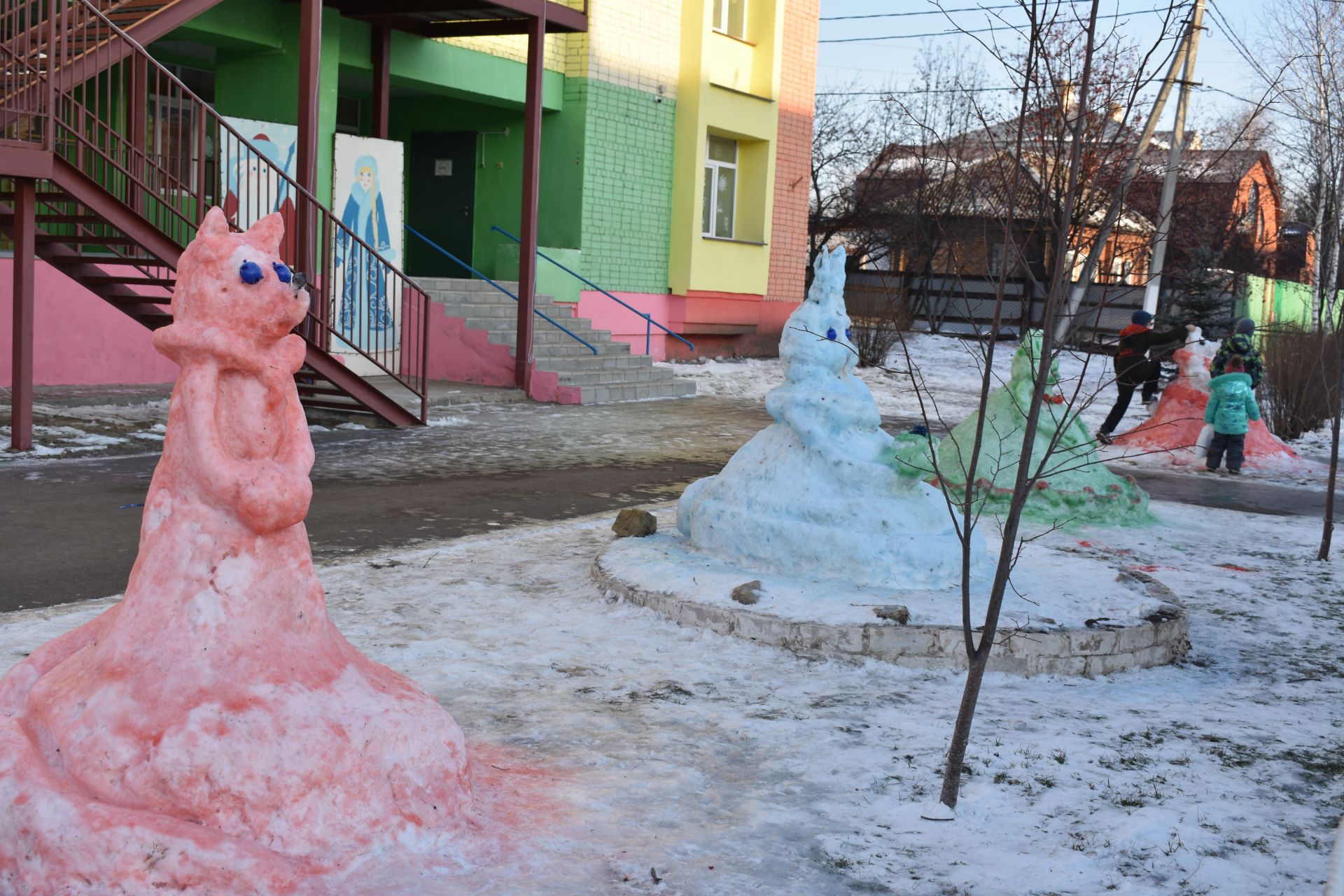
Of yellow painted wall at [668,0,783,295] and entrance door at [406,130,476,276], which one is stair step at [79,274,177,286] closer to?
entrance door at [406,130,476,276]

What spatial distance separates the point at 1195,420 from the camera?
14062 millimetres

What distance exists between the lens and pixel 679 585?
20.9 ft

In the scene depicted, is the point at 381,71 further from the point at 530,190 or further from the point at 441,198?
the point at 441,198

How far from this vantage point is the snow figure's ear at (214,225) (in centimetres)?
349

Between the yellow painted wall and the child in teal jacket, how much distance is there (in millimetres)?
11179

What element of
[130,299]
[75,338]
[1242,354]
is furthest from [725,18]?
[130,299]

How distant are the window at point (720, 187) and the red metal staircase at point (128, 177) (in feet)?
31.7

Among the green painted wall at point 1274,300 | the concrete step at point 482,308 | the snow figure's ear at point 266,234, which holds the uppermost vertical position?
the green painted wall at point 1274,300

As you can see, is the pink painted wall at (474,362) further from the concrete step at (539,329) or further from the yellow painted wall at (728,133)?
the yellow painted wall at (728,133)

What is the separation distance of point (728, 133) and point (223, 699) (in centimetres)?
2137

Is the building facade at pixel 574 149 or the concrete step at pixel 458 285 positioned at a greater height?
the building facade at pixel 574 149

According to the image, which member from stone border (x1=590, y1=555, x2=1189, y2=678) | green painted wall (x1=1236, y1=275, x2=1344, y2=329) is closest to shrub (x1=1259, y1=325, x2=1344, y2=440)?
stone border (x1=590, y1=555, x2=1189, y2=678)

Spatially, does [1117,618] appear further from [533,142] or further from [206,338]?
[533,142]

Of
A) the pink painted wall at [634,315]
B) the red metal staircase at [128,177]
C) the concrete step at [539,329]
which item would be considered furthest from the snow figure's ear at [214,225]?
the pink painted wall at [634,315]
